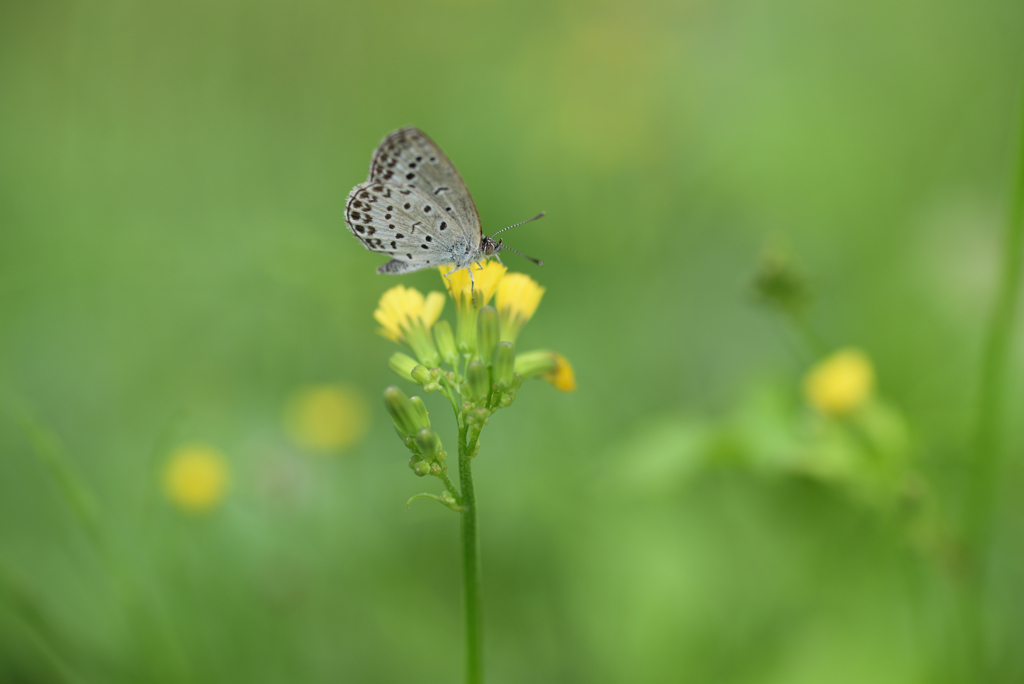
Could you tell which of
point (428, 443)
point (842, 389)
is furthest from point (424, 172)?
point (842, 389)

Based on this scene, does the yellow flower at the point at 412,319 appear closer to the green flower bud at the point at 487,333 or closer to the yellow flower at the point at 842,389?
the green flower bud at the point at 487,333

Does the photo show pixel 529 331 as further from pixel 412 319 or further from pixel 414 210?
pixel 412 319

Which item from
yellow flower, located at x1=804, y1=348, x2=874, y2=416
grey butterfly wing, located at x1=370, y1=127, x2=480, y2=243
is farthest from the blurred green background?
grey butterfly wing, located at x1=370, y1=127, x2=480, y2=243

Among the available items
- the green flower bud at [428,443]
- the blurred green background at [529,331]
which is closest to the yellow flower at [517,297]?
the green flower bud at [428,443]

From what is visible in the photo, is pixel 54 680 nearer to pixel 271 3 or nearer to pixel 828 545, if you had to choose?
pixel 828 545

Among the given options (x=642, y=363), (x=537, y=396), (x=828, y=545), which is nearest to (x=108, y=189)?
(x=537, y=396)

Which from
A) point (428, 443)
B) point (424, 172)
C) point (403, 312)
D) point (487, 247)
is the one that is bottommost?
point (428, 443)
